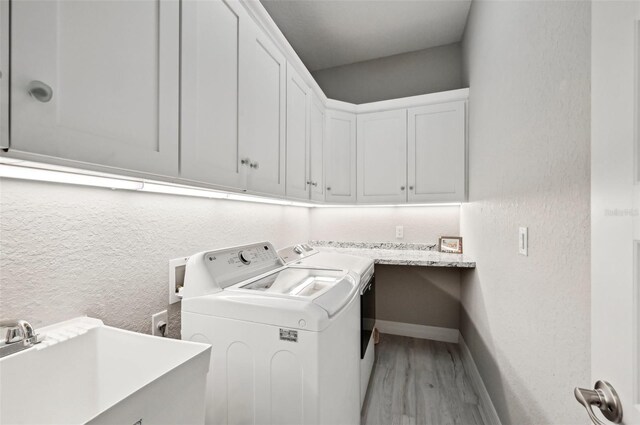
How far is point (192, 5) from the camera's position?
980mm

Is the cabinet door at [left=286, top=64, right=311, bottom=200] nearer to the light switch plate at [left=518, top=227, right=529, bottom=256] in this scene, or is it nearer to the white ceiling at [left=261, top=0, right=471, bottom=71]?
the white ceiling at [left=261, top=0, right=471, bottom=71]

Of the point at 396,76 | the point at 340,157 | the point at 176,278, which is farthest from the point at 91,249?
the point at 396,76

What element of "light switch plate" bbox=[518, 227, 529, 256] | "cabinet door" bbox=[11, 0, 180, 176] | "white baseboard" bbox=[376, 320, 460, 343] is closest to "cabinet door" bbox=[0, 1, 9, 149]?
"cabinet door" bbox=[11, 0, 180, 176]

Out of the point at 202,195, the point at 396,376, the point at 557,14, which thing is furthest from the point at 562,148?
the point at 396,376

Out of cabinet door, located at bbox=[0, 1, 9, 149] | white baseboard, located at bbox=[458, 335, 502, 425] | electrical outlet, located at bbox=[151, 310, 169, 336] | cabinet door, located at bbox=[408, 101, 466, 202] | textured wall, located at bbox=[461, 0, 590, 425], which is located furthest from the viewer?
cabinet door, located at bbox=[408, 101, 466, 202]

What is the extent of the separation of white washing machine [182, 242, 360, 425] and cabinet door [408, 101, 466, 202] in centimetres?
157

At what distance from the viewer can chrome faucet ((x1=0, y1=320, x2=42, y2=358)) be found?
69cm

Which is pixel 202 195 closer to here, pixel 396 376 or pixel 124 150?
pixel 124 150

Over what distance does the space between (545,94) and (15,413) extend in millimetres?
1831

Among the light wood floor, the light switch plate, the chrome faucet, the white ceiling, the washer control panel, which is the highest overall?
the white ceiling

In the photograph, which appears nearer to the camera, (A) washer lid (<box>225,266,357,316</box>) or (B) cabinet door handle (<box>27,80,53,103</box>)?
(B) cabinet door handle (<box>27,80,53,103</box>)

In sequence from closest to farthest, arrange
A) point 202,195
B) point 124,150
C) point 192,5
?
point 124,150 < point 192,5 < point 202,195

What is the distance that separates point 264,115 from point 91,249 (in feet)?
3.21

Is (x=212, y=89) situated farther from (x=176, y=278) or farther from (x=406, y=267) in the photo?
(x=406, y=267)
